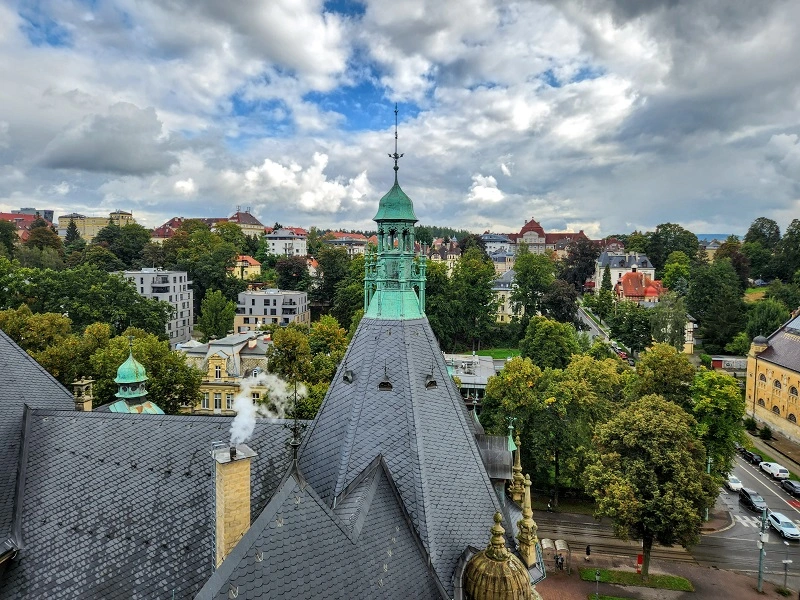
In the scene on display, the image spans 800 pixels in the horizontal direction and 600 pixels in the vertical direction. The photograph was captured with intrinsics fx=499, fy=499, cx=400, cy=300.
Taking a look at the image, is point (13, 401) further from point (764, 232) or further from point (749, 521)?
point (764, 232)

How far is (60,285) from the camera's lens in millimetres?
52469

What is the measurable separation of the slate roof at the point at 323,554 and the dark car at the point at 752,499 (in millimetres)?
29938

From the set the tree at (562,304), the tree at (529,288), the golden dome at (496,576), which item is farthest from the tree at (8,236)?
the golden dome at (496,576)

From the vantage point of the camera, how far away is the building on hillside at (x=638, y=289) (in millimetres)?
84562

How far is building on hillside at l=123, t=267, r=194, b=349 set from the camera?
230 feet

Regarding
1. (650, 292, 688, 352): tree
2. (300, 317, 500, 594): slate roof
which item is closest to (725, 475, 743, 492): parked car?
(650, 292, 688, 352): tree

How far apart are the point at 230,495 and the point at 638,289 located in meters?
88.6

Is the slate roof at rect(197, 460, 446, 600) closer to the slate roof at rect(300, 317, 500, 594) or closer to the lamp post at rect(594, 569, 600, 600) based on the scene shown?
the slate roof at rect(300, 317, 500, 594)

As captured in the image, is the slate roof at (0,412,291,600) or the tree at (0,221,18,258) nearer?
the slate roof at (0,412,291,600)

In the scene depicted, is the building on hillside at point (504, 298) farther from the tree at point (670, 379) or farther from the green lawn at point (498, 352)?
the tree at point (670, 379)

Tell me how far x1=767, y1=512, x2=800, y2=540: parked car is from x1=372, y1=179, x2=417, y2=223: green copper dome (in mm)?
28800

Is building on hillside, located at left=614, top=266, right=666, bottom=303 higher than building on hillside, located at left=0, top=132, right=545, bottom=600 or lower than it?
higher

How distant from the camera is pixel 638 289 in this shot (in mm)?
85438

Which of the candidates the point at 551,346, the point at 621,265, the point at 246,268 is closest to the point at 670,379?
the point at 551,346
